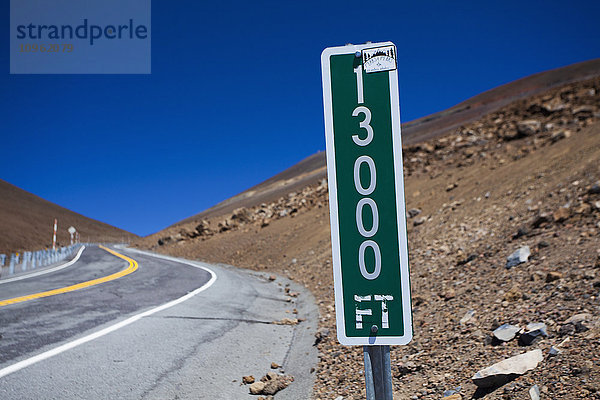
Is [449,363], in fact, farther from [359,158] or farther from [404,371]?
[359,158]

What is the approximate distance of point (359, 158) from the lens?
1558 mm

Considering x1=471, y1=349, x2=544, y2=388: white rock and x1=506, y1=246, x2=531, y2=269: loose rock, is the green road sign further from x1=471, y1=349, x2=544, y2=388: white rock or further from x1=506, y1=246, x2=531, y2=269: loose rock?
x1=506, y1=246, x2=531, y2=269: loose rock

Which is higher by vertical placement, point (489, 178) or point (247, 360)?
point (489, 178)

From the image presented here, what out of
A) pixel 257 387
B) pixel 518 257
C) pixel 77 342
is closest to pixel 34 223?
pixel 77 342

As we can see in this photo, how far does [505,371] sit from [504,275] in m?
2.82

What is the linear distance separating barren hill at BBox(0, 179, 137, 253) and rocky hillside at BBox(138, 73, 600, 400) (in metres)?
69.2

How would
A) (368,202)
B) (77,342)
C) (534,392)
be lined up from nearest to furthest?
1. (368,202)
2. (534,392)
3. (77,342)

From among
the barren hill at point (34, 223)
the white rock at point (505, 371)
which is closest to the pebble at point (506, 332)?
the white rock at point (505, 371)

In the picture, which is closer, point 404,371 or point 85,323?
point 404,371

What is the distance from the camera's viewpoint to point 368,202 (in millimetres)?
1551

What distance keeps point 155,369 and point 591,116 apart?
51.8 feet

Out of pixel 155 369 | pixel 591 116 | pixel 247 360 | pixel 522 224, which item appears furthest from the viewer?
pixel 591 116

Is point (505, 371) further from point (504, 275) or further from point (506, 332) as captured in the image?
point (504, 275)

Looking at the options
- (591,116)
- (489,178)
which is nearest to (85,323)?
(489,178)
